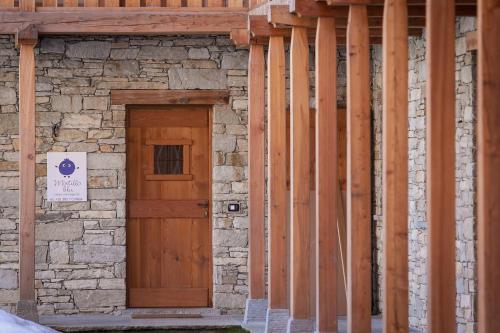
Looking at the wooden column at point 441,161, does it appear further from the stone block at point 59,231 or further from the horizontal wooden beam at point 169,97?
the stone block at point 59,231

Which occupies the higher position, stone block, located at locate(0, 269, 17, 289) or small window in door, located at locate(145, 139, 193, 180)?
small window in door, located at locate(145, 139, 193, 180)

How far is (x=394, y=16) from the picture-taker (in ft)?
29.3

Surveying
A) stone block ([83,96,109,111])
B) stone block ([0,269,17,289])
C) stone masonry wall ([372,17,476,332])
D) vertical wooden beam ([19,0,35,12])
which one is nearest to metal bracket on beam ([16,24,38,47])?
vertical wooden beam ([19,0,35,12])

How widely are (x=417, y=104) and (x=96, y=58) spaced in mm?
4174

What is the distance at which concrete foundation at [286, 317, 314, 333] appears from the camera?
1143 centimetres

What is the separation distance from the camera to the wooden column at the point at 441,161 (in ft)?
26.1

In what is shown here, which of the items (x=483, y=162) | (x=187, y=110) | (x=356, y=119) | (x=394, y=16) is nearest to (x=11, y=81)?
(x=187, y=110)

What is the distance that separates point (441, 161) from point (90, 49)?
25.9ft

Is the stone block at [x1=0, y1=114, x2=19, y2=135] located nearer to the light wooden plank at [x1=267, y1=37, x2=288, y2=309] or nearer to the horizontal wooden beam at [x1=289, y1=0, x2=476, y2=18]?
the light wooden plank at [x1=267, y1=37, x2=288, y2=309]

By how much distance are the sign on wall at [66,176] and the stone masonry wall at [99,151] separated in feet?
0.29

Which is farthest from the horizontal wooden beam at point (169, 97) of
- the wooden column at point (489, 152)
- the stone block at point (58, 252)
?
the wooden column at point (489, 152)

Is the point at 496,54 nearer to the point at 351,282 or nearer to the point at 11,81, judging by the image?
the point at 351,282

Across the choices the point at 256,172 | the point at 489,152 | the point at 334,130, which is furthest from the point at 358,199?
the point at 256,172

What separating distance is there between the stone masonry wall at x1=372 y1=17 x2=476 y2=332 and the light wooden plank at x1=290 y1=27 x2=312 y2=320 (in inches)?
59.1
